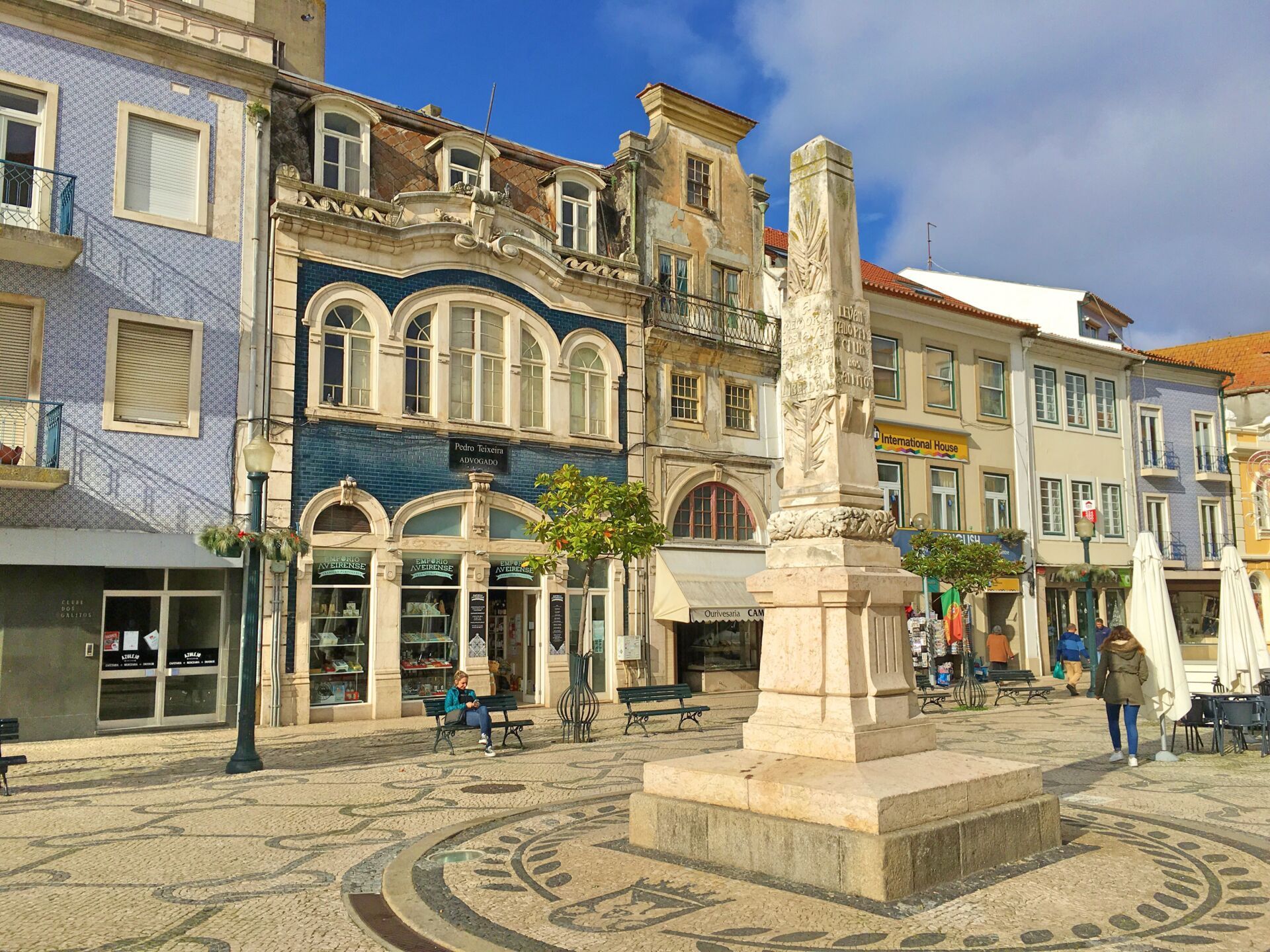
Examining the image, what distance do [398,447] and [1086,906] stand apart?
1520 cm

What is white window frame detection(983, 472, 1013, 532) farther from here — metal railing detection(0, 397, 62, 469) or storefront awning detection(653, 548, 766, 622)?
metal railing detection(0, 397, 62, 469)

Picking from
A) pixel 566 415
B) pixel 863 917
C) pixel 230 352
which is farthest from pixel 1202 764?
pixel 230 352

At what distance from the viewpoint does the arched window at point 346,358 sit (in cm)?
1884

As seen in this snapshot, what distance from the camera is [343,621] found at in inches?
732

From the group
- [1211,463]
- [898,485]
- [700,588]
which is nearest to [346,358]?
[700,588]

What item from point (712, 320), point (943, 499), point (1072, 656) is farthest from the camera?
point (943, 499)

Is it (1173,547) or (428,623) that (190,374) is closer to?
(428,623)

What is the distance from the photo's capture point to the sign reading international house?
2756 cm

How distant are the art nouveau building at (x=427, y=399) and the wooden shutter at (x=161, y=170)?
140cm

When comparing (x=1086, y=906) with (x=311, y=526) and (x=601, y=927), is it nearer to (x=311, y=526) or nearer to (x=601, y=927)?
(x=601, y=927)

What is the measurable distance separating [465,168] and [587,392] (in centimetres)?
512

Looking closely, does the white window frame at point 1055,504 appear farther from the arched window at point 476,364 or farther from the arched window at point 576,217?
the arched window at point 476,364

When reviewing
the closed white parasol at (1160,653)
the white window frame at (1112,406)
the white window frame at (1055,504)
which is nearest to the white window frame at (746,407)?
the white window frame at (1055,504)

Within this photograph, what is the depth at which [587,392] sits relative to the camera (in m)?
22.3
